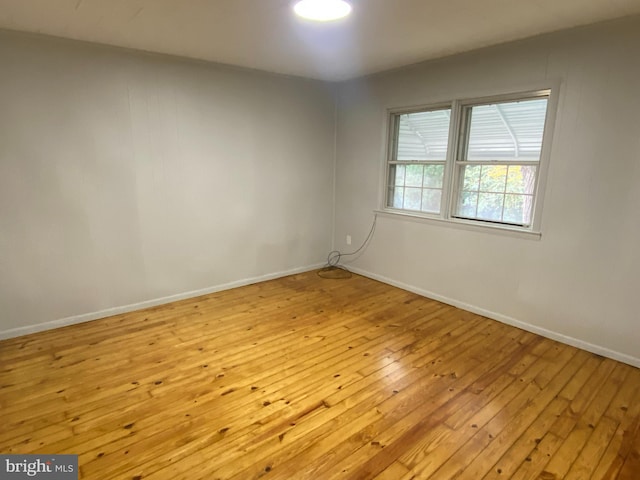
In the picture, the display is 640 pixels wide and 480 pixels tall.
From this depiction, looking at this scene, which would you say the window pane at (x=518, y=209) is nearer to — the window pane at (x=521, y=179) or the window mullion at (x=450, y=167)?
the window pane at (x=521, y=179)

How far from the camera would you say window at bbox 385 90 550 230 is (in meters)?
3.12

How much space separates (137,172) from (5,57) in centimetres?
119

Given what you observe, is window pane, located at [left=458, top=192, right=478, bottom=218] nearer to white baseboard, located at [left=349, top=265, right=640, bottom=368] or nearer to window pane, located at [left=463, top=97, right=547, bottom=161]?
window pane, located at [left=463, top=97, right=547, bottom=161]

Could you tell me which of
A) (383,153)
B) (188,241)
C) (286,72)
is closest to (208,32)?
(286,72)

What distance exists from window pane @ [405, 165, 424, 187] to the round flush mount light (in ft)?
6.63

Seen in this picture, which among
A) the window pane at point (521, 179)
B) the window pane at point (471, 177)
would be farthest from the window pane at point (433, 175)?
the window pane at point (521, 179)

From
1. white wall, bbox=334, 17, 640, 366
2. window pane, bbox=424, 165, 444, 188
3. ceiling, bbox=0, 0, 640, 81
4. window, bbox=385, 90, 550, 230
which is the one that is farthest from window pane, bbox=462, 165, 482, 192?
ceiling, bbox=0, 0, 640, 81

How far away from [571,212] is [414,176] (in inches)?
64.1

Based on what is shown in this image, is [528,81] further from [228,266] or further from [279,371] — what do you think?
[228,266]

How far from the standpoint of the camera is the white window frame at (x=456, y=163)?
294cm

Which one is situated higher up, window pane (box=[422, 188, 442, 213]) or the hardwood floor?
window pane (box=[422, 188, 442, 213])

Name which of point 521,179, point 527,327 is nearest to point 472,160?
point 521,179

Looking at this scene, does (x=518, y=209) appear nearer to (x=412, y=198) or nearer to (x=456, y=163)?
(x=456, y=163)

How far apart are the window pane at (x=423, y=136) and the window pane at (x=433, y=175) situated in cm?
9
